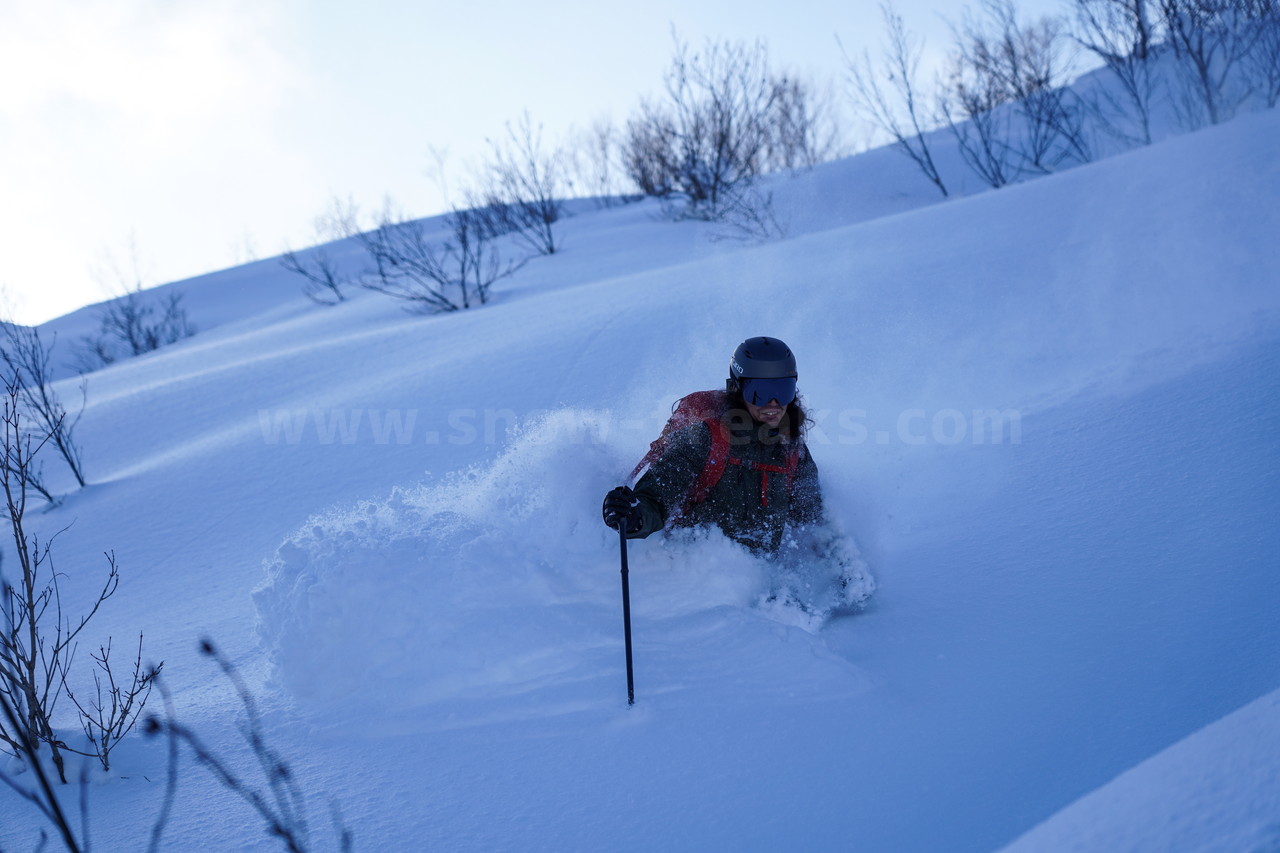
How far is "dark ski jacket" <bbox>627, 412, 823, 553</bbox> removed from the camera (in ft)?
9.72

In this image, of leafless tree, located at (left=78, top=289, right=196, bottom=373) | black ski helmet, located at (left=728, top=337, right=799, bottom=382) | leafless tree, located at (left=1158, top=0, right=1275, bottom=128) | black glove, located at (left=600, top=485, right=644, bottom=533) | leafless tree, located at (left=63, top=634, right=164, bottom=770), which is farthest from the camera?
leafless tree, located at (left=78, top=289, right=196, bottom=373)

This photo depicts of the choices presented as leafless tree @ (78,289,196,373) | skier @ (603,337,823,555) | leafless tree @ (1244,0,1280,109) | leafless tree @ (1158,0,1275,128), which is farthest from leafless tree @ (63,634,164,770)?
leafless tree @ (78,289,196,373)

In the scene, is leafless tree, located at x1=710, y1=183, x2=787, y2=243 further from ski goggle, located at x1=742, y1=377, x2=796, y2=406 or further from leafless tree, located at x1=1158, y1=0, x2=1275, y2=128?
ski goggle, located at x1=742, y1=377, x2=796, y2=406

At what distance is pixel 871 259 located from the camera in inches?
251

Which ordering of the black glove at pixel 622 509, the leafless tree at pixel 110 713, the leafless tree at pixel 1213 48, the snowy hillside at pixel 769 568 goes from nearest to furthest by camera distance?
the snowy hillside at pixel 769 568 → the leafless tree at pixel 110 713 → the black glove at pixel 622 509 → the leafless tree at pixel 1213 48

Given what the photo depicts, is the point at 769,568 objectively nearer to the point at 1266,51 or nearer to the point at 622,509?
the point at 622,509

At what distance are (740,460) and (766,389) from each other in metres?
0.31

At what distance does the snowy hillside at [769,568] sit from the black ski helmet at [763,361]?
74cm

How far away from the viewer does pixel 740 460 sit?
305 cm

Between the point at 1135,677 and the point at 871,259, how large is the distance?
4651mm

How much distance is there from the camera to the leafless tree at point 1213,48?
10.8m

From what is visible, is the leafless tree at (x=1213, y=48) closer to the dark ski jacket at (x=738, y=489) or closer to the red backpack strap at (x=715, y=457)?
the dark ski jacket at (x=738, y=489)

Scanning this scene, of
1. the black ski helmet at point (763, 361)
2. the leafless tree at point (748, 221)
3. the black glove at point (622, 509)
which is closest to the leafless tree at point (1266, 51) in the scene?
the leafless tree at point (748, 221)

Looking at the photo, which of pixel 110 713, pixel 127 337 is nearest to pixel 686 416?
pixel 110 713
